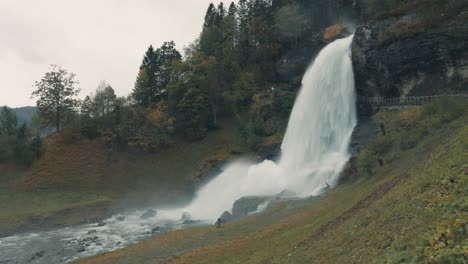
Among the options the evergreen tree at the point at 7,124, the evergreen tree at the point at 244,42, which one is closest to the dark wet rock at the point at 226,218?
the evergreen tree at the point at 244,42

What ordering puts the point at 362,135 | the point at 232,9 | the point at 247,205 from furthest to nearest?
the point at 232,9 < the point at 362,135 < the point at 247,205

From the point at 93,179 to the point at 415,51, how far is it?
52.7 meters

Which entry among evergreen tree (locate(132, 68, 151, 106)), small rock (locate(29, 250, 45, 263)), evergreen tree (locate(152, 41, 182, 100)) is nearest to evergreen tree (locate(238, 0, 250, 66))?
evergreen tree (locate(152, 41, 182, 100))

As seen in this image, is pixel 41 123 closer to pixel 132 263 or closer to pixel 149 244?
pixel 149 244

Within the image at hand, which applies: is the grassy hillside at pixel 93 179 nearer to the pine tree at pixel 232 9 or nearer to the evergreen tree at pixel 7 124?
the evergreen tree at pixel 7 124

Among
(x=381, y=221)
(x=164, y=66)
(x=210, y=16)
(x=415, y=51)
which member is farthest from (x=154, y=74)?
(x=381, y=221)

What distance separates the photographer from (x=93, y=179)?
2416 inches

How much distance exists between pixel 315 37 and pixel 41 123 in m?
57.1

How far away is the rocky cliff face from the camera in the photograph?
3903 centimetres

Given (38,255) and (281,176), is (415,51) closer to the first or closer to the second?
(281,176)

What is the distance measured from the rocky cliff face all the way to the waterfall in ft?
10.1

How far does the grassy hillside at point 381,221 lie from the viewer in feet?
30.9

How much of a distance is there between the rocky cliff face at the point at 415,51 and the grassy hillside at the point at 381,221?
5022 mm

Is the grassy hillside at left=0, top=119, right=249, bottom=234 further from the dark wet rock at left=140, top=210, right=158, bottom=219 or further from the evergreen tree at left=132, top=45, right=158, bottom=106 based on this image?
the evergreen tree at left=132, top=45, right=158, bottom=106
